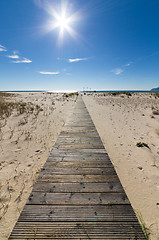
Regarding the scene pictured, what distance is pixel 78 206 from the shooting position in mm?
1754

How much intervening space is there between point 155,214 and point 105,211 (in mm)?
1292

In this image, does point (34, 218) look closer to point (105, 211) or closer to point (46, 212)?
point (46, 212)

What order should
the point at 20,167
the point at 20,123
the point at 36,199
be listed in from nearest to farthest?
the point at 36,199, the point at 20,167, the point at 20,123

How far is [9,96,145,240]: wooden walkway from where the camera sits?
4.64ft

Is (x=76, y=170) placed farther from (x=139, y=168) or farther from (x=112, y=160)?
(x=139, y=168)

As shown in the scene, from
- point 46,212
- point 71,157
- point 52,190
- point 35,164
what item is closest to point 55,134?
point 35,164

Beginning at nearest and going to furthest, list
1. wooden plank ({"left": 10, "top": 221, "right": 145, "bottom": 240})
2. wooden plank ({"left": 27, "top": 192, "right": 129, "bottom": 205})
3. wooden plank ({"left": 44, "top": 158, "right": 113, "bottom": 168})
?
wooden plank ({"left": 10, "top": 221, "right": 145, "bottom": 240}) → wooden plank ({"left": 27, "top": 192, "right": 129, "bottom": 205}) → wooden plank ({"left": 44, "top": 158, "right": 113, "bottom": 168})

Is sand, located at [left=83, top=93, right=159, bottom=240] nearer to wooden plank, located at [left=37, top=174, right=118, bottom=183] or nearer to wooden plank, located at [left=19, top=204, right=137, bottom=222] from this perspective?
wooden plank, located at [left=19, top=204, right=137, bottom=222]

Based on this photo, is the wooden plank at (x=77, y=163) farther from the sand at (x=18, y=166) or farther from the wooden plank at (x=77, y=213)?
the wooden plank at (x=77, y=213)

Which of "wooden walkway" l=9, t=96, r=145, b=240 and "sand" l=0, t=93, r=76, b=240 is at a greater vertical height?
"wooden walkway" l=9, t=96, r=145, b=240

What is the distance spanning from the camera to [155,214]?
83.8 inches

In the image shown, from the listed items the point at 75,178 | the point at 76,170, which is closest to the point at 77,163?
the point at 76,170

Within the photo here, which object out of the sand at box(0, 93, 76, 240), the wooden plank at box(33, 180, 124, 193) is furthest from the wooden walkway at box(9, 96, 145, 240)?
the sand at box(0, 93, 76, 240)

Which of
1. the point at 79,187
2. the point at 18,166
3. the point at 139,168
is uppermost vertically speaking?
the point at 79,187
